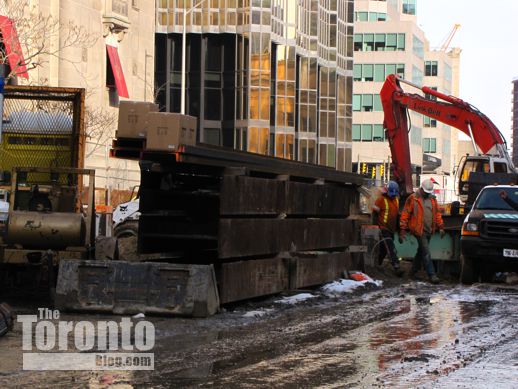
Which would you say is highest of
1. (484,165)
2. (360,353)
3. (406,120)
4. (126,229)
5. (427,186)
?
(406,120)

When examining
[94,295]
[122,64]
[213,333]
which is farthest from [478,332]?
[122,64]

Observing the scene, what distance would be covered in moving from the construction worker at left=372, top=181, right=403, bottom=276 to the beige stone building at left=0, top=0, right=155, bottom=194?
68.7 feet

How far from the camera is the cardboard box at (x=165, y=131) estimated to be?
41.9 feet

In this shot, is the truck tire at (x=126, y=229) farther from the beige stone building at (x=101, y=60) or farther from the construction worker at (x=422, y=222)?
the beige stone building at (x=101, y=60)

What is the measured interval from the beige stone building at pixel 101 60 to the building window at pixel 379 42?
55990 millimetres

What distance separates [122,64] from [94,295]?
40.4 metres

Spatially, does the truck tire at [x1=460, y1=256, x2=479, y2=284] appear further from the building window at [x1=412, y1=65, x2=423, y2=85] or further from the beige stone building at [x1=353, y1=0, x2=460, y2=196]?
the building window at [x1=412, y1=65, x2=423, y2=85]

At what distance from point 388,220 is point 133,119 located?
9776mm

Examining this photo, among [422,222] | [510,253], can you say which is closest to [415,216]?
[422,222]

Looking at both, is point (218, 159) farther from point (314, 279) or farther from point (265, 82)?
point (265, 82)

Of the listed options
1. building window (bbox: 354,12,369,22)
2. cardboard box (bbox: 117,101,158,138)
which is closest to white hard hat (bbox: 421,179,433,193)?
cardboard box (bbox: 117,101,158,138)

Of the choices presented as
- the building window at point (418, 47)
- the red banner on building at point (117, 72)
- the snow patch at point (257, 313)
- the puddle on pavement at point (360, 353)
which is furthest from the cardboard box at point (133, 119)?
the building window at point (418, 47)

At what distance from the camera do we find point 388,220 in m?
21.7

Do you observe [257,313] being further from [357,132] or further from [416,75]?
[416,75]
